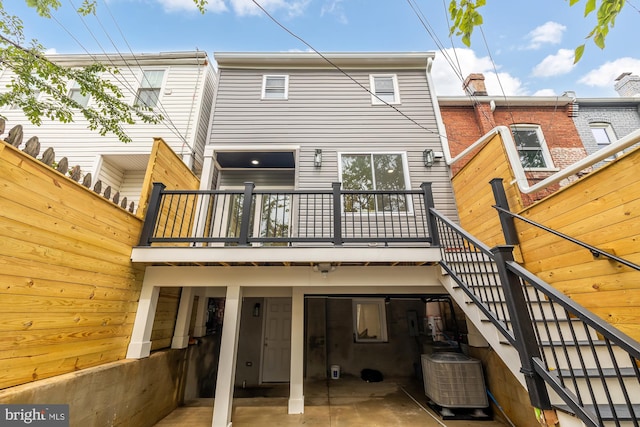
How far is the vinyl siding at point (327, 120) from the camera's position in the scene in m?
5.73

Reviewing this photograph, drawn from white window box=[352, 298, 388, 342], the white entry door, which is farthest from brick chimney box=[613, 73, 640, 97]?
the white entry door

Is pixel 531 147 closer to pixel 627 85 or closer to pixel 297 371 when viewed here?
pixel 627 85

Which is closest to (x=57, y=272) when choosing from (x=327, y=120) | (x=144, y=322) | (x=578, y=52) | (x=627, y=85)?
(x=144, y=322)

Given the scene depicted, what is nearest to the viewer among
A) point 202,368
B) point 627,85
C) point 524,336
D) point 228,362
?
point 524,336

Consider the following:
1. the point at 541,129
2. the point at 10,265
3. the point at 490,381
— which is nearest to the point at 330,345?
the point at 490,381

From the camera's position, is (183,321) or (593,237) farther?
(183,321)

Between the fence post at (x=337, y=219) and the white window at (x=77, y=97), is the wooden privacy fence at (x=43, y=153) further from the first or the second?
the white window at (x=77, y=97)

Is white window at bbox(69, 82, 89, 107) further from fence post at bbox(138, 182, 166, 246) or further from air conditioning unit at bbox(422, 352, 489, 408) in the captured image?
air conditioning unit at bbox(422, 352, 489, 408)

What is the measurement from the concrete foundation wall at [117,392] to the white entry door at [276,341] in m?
2.29

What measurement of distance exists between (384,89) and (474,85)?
323 cm

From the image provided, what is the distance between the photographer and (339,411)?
4082 mm

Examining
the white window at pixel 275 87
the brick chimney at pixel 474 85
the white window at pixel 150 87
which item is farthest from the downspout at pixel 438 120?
the white window at pixel 150 87

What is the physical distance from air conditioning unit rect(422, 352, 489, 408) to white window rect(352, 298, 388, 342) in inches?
96.1

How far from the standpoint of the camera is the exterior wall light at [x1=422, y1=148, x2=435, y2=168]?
5648 mm
